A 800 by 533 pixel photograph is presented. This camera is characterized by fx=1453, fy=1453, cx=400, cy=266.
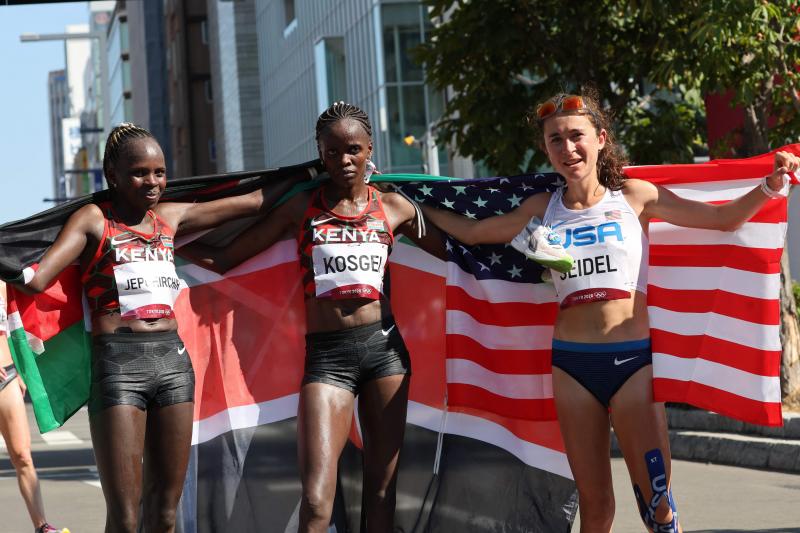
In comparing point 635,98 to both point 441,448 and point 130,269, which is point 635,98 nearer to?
point 441,448

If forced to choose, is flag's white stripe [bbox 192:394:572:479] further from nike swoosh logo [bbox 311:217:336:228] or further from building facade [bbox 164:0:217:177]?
building facade [bbox 164:0:217:177]

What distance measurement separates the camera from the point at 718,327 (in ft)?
24.2

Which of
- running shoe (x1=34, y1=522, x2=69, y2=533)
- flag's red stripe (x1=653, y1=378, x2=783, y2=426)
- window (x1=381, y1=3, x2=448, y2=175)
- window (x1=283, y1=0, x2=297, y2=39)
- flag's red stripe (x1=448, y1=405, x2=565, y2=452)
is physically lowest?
running shoe (x1=34, y1=522, x2=69, y2=533)


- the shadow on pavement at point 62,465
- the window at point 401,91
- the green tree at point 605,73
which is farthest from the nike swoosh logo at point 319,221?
the window at point 401,91

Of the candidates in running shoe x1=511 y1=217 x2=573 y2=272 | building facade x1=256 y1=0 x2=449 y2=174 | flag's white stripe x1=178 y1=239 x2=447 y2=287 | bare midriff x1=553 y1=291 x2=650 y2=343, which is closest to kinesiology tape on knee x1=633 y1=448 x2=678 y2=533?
bare midriff x1=553 y1=291 x2=650 y2=343

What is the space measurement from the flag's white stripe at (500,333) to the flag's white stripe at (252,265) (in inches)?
36.9

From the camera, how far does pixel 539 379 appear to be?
7582mm

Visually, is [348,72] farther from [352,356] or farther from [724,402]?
[352,356]

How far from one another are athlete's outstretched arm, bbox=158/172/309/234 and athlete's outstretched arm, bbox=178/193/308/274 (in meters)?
0.09

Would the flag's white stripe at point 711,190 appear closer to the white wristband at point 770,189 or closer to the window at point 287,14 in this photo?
the white wristband at point 770,189

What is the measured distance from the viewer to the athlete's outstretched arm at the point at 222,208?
682 cm

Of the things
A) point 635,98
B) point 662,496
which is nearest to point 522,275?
point 662,496

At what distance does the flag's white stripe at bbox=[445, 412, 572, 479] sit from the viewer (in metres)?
7.54

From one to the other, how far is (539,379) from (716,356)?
916 mm
